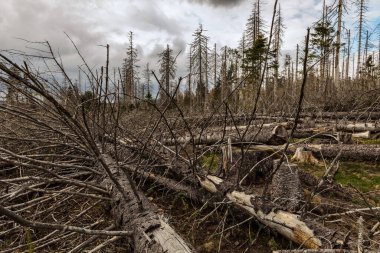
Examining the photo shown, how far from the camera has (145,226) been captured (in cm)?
207

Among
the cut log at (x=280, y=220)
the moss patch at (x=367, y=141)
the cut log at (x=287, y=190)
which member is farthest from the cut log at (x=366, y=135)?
the cut log at (x=280, y=220)

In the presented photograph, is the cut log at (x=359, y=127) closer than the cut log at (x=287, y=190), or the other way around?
the cut log at (x=287, y=190)

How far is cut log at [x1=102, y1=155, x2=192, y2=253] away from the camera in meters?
1.85

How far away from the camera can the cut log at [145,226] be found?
6.07 ft

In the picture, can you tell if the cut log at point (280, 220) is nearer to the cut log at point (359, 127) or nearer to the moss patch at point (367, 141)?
the moss patch at point (367, 141)

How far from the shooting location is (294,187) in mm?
2906

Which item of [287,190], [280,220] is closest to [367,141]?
[287,190]

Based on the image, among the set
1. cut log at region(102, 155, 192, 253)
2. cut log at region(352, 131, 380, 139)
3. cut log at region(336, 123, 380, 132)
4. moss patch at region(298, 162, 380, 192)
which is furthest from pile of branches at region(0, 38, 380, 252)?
cut log at region(336, 123, 380, 132)

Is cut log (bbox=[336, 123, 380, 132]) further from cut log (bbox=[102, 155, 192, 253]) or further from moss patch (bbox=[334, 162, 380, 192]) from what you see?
cut log (bbox=[102, 155, 192, 253])

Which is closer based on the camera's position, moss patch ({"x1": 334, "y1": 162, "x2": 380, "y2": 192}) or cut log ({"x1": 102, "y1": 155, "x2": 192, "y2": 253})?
cut log ({"x1": 102, "y1": 155, "x2": 192, "y2": 253})

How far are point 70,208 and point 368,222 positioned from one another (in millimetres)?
3302

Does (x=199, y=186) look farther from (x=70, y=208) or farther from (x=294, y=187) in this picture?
(x=70, y=208)

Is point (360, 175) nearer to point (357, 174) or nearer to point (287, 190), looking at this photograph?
point (357, 174)

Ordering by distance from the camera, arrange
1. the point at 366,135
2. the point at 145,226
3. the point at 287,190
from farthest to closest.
Result: 1. the point at 366,135
2. the point at 287,190
3. the point at 145,226
